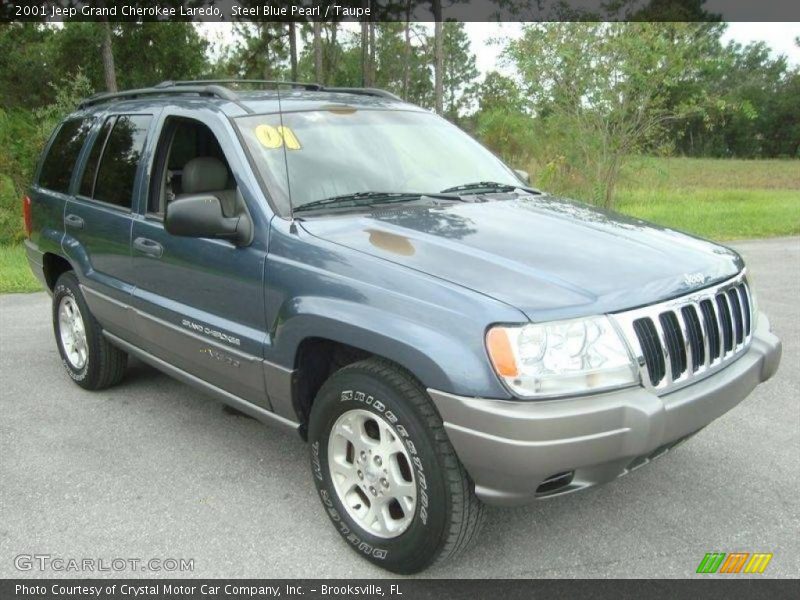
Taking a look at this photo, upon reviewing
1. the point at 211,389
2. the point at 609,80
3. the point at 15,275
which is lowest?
the point at 15,275

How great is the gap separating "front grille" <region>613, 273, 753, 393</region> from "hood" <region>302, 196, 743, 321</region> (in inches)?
2.0

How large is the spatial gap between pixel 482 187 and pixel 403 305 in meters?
1.53

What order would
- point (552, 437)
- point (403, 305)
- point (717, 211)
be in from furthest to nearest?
1. point (717, 211)
2. point (403, 305)
3. point (552, 437)

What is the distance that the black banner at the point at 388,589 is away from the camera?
9.27ft

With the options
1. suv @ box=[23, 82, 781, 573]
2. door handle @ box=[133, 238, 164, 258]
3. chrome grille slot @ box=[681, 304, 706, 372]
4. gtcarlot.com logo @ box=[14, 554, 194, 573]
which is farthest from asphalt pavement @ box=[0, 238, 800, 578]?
door handle @ box=[133, 238, 164, 258]

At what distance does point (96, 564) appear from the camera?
9.95 ft

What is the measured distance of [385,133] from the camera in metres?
4.02

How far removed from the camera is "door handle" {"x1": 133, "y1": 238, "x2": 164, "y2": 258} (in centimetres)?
397

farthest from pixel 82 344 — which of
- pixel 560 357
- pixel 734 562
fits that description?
pixel 734 562

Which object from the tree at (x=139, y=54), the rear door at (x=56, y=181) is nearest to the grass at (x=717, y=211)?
the rear door at (x=56, y=181)

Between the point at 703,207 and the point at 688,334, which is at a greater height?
the point at 688,334

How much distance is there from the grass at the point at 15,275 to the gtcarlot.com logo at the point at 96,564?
628 cm

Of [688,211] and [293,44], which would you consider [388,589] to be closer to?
[688,211]

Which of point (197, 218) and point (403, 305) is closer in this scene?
point (403, 305)
